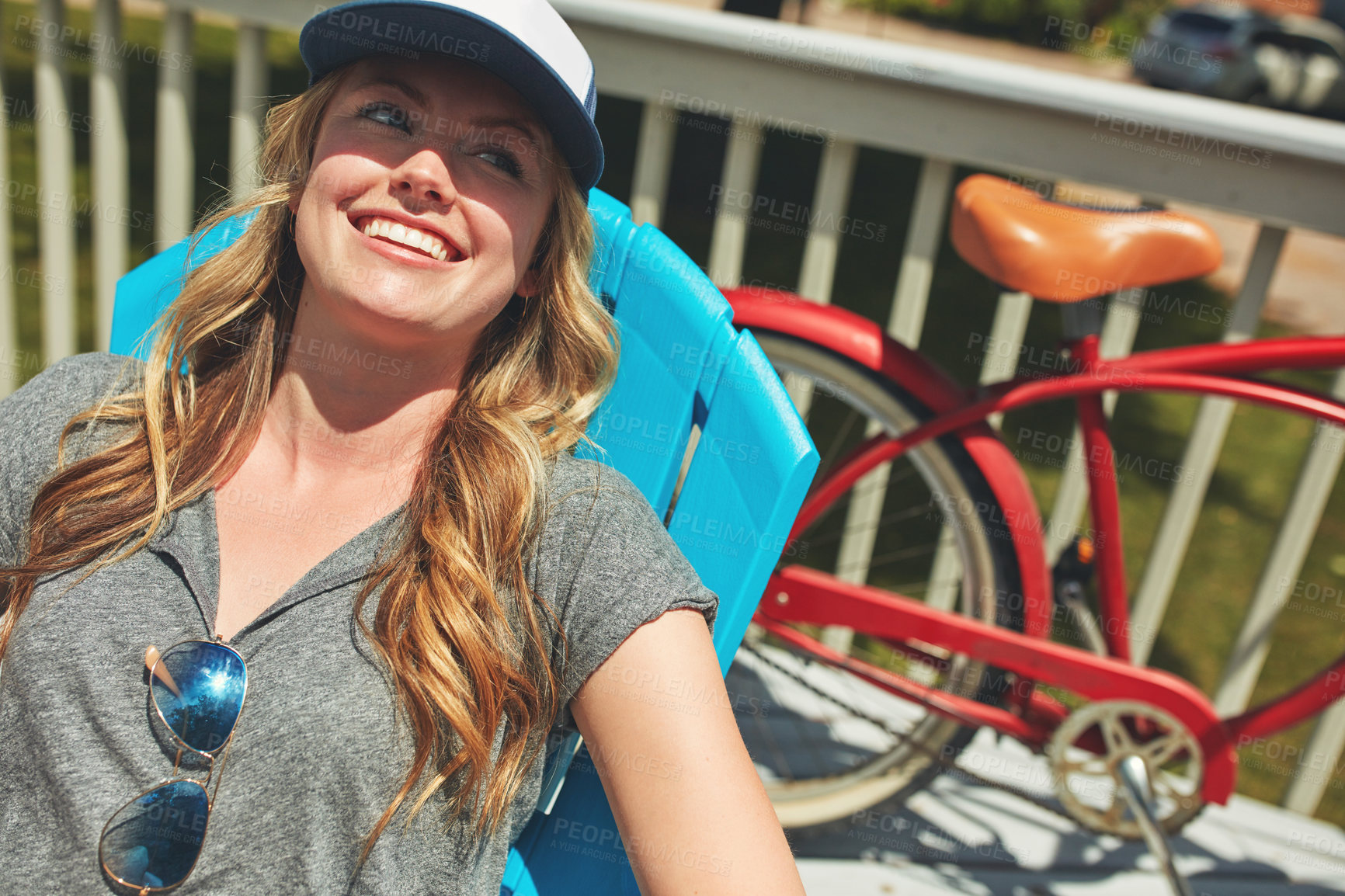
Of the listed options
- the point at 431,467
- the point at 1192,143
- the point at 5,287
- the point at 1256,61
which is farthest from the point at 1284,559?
the point at 1256,61

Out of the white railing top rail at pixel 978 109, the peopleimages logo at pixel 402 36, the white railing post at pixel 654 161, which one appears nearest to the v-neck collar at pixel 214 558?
the peopleimages logo at pixel 402 36

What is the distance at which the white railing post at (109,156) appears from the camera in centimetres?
251

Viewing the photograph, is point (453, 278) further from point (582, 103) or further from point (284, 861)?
point (284, 861)

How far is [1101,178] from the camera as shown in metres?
1.97

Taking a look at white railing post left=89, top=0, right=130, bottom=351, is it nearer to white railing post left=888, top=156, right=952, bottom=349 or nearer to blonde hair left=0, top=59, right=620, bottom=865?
blonde hair left=0, top=59, right=620, bottom=865

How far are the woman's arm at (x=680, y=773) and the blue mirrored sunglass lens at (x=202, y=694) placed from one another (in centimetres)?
43

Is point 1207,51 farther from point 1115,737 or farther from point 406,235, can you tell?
point 406,235

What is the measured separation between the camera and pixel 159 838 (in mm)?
1185

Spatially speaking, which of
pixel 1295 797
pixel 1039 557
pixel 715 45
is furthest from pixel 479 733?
pixel 1295 797

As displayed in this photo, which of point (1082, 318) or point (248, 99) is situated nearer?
point (1082, 318)

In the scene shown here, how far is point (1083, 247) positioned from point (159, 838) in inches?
65.9

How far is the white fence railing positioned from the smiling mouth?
3.17ft

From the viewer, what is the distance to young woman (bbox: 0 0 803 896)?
3.90 feet

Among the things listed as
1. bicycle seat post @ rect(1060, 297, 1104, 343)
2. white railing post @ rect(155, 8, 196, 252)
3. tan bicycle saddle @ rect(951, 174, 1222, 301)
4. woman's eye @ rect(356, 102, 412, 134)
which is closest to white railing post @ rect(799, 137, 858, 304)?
tan bicycle saddle @ rect(951, 174, 1222, 301)
